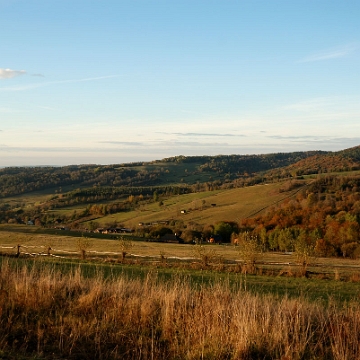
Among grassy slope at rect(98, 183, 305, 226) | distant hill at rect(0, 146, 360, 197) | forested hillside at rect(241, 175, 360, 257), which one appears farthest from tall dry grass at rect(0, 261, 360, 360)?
distant hill at rect(0, 146, 360, 197)

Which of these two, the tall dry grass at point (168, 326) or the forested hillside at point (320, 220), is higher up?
the tall dry grass at point (168, 326)

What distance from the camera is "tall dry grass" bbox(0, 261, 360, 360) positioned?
21.8 ft

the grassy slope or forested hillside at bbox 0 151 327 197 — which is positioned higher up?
forested hillside at bbox 0 151 327 197

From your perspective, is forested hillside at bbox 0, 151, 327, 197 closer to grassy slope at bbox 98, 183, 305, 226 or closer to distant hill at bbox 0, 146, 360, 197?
distant hill at bbox 0, 146, 360, 197

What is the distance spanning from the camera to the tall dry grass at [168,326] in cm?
664

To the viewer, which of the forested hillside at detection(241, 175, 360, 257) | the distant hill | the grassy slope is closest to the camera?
the forested hillside at detection(241, 175, 360, 257)

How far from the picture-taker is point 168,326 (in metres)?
7.46

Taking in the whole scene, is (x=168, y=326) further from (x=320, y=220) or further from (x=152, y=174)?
(x=152, y=174)

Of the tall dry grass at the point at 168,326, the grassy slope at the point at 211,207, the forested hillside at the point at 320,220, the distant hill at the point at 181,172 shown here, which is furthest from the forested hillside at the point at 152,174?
the tall dry grass at the point at 168,326

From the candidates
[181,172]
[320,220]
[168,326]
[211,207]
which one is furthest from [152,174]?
[168,326]

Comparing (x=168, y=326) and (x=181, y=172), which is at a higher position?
(x=168, y=326)

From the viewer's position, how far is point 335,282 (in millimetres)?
21562

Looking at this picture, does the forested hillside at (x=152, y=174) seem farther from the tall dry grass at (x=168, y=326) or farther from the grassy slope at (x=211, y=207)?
the tall dry grass at (x=168, y=326)

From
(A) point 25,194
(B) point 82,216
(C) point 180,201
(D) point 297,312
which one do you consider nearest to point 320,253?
(D) point 297,312
